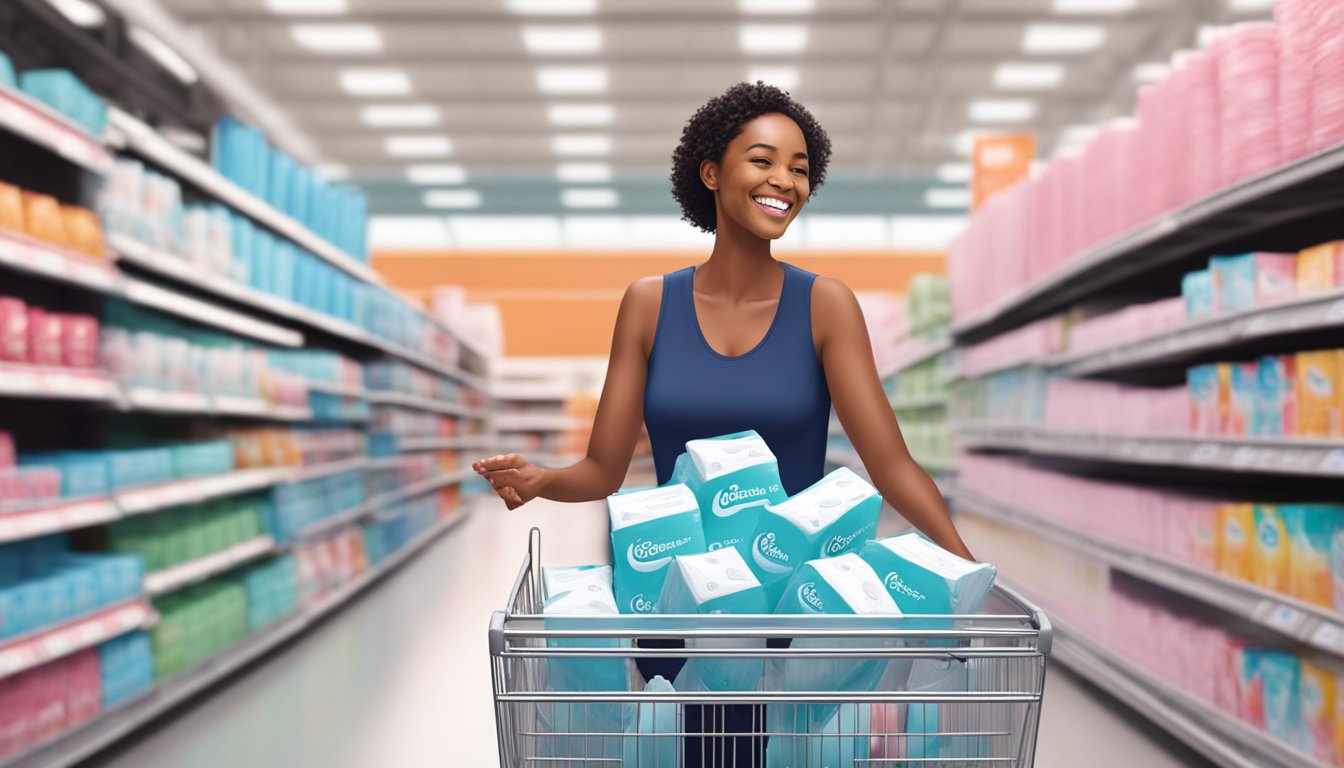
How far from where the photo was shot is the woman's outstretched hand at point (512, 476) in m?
1.18

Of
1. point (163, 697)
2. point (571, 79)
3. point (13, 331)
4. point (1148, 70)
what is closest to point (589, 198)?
point (571, 79)

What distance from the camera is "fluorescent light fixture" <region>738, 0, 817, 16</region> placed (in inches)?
389

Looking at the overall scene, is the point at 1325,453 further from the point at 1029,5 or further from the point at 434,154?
the point at 434,154

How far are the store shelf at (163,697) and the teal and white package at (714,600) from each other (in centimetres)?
234

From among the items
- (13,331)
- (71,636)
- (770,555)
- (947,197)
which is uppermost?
(947,197)

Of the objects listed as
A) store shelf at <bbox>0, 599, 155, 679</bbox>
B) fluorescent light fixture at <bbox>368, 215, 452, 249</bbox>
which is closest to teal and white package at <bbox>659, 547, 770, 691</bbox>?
store shelf at <bbox>0, 599, 155, 679</bbox>

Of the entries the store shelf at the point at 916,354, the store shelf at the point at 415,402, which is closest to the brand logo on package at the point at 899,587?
the store shelf at the point at 916,354

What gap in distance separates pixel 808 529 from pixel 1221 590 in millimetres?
2176

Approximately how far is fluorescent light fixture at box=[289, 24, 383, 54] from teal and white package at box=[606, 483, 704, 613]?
34.8 ft

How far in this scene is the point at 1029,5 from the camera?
9891 millimetres

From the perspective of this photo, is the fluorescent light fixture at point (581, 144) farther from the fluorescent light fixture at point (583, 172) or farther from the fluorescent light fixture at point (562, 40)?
the fluorescent light fixture at point (562, 40)

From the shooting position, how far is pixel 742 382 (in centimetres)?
138

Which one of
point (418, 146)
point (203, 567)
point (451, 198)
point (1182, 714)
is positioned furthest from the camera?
point (451, 198)

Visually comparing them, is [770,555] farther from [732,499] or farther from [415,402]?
[415,402]
